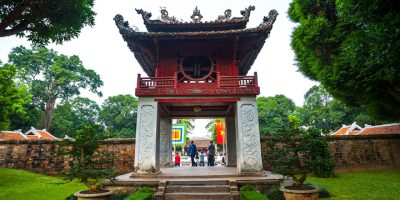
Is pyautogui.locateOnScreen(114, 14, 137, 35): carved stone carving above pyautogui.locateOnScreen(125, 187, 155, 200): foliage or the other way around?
above

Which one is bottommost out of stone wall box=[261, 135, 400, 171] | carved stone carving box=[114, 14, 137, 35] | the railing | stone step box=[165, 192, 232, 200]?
stone step box=[165, 192, 232, 200]

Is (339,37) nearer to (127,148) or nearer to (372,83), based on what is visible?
(372,83)

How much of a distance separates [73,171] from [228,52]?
24.0 feet

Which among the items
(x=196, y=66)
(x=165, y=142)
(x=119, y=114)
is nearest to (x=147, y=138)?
(x=165, y=142)

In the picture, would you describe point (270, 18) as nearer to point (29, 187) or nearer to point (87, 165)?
point (87, 165)

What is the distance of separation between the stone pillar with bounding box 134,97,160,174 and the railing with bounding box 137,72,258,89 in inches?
25.7

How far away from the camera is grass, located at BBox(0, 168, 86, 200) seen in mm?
7370

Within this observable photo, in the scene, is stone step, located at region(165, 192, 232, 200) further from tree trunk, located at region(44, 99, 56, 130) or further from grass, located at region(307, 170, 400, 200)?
tree trunk, located at region(44, 99, 56, 130)

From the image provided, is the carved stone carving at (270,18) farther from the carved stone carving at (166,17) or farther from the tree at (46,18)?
the tree at (46,18)

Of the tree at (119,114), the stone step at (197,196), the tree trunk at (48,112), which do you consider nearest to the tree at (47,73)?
the tree trunk at (48,112)

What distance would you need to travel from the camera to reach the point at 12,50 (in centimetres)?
2783

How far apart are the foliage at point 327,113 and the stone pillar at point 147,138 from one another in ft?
91.6

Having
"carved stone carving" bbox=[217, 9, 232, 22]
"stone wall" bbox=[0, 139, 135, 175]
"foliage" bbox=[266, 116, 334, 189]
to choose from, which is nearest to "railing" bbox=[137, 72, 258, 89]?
"foliage" bbox=[266, 116, 334, 189]

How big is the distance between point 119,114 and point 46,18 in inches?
1207
